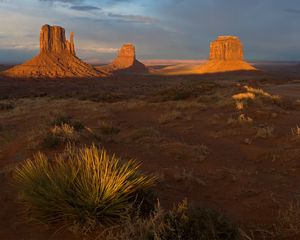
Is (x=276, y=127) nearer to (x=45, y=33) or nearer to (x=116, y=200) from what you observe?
(x=116, y=200)

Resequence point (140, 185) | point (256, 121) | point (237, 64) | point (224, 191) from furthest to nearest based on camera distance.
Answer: point (237, 64)
point (256, 121)
point (224, 191)
point (140, 185)

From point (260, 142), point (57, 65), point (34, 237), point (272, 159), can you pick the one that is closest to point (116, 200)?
point (34, 237)

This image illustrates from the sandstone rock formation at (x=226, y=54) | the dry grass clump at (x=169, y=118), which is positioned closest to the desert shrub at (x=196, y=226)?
the dry grass clump at (x=169, y=118)

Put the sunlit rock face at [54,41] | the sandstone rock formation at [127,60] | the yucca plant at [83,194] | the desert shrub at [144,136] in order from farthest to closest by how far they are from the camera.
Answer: the sandstone rock formation at [127,60]
the sunlit rock face at [54,41]
the desert shrub at [144,136]
the yucca plant at [83,194]

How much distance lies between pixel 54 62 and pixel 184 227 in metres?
114

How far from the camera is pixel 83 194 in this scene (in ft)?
14.6

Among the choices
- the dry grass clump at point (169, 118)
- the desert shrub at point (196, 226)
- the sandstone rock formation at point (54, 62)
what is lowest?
the dry grass clump at point (169, 118)

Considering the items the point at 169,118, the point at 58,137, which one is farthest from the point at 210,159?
the point at 169,118

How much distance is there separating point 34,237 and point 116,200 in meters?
1.03

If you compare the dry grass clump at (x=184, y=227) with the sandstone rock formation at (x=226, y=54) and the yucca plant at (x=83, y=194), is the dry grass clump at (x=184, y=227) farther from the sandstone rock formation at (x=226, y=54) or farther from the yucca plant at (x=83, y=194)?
the sandstone rock formation at (x=226, y=54)

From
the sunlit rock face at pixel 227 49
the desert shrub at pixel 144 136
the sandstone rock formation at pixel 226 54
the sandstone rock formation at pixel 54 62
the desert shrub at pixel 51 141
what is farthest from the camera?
the sunlit rock face at pixel 227 49

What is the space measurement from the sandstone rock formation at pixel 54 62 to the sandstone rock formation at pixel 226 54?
48.3 metres

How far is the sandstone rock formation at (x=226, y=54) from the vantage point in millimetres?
141250

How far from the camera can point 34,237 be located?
4.29m
